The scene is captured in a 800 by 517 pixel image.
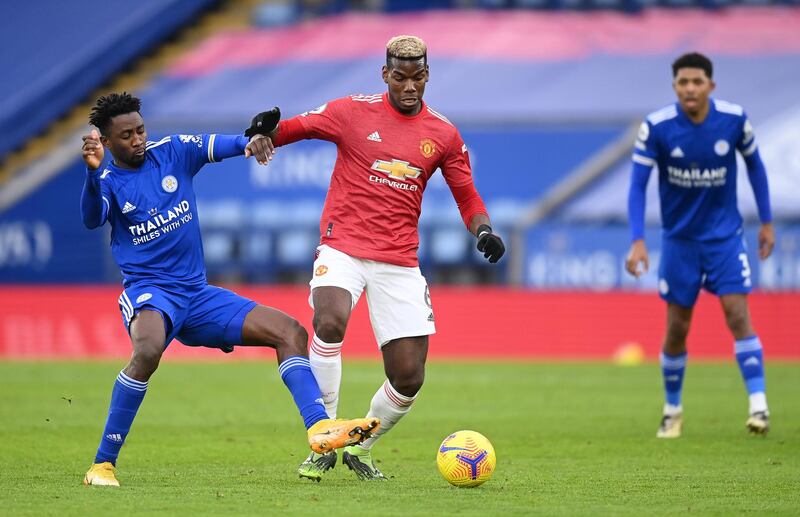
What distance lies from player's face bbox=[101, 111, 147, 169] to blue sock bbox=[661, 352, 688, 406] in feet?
16.1

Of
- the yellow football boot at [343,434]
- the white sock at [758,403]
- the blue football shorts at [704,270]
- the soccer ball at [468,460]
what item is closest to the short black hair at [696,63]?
the blue football shorts at [704,270]

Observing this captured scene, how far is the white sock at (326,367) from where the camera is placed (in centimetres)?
821

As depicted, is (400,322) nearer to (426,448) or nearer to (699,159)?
(426,448)

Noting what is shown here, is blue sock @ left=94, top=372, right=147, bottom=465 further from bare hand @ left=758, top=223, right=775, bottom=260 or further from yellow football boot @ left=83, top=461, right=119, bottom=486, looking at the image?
bare hand @ left=758, top=223, right=775, bottom=260

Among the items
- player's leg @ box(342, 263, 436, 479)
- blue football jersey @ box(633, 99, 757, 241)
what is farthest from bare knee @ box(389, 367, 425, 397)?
blue football jersey @ box(633, 99, 757, 241)

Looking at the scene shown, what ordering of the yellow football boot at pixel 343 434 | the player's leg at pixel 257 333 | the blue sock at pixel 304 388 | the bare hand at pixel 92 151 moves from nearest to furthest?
the yellow football boot at pixel 343 434
the bare hand at pixel 92 151
the blue sock at pixel 304 388
the player's leg at pixel 257 333

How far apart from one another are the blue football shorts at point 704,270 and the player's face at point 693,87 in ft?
3.52

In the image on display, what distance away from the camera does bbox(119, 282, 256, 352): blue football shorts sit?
7980mm

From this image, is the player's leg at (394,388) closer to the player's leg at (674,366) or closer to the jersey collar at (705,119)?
the player's leg at (674,366)

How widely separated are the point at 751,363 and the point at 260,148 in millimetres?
4818

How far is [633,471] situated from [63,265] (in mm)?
20333

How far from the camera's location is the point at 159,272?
809 cm

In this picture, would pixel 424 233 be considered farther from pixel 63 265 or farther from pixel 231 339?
pixel 231 339

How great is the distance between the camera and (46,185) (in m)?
29.0
